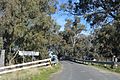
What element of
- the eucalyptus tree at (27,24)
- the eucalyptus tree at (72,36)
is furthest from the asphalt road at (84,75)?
the eucalyptus tree at (72,36)

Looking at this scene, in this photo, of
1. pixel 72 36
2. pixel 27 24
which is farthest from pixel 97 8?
pixel 72 36

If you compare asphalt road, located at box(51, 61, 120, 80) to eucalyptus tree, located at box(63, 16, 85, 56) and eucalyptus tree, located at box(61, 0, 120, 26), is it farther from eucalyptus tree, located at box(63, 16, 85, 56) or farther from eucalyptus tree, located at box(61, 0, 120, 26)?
eucalyptus tree, located at box(63, 16, 85, 56)

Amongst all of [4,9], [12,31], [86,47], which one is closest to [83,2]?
[12,31]

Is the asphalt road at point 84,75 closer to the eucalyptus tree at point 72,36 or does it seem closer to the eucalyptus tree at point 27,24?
the eucalyptus tree at point 27,24

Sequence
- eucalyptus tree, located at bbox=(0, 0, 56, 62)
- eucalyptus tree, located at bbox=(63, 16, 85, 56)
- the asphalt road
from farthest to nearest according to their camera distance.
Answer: eucalyptus tree, located at bbox=(63, 16, 85, 56), eucalyptus tree, located at bbox=(0, 0, 56, 62), the asphalt road

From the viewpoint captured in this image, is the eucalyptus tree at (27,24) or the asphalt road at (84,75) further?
the eucalyptus tree at (27,24)

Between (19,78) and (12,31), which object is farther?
(12,31)

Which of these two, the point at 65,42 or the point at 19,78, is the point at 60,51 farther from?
the point at 19,78

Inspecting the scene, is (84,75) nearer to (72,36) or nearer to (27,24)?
(27,24)

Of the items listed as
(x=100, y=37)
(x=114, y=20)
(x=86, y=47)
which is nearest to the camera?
(x=114, y=20)

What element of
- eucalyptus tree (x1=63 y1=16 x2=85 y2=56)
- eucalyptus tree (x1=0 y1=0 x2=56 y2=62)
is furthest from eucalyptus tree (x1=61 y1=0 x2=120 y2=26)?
eucalyptus tree (x1=63 y1=16 x2=85 y2=56)

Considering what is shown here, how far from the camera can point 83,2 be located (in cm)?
4594

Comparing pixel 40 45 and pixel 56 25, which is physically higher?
pixel 56 25

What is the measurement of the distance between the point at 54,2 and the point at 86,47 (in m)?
72.3
